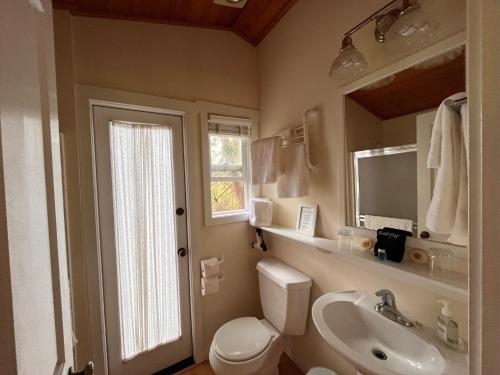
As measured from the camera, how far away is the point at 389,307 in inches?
40.1

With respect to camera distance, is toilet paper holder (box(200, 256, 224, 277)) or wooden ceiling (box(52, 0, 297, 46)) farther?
toilet paper holder (box(200, 256, 224, 277))

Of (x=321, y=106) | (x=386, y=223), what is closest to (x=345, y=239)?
(x=386, y=223)

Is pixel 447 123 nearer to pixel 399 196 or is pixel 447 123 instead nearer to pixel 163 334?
pixel 399 196

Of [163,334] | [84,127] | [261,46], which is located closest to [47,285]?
[84,127]

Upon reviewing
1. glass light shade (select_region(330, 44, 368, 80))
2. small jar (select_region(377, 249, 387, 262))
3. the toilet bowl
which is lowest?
the toilet bowl

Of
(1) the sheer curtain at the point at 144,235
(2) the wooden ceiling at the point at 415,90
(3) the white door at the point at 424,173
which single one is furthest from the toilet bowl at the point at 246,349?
(2) the wooden ceiling at the point at 415,90

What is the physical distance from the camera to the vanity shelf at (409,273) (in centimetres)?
76

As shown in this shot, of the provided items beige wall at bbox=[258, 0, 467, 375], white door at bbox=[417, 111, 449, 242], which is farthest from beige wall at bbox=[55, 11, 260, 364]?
white door at bbox=[417, 111, 449, 242]

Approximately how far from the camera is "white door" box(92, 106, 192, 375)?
4.93 feet

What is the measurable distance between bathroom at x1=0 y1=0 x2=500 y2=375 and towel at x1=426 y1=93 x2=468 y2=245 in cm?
13

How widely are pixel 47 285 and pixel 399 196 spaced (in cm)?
132

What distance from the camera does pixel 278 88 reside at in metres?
1.77

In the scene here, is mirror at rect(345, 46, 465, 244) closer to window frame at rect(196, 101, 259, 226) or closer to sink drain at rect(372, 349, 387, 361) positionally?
sink drain at rect(372, 349, 387, 361)

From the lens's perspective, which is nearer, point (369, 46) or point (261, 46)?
point (369, 46)
